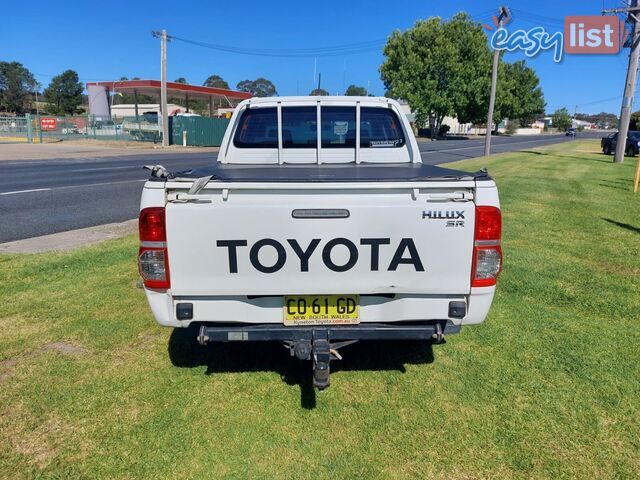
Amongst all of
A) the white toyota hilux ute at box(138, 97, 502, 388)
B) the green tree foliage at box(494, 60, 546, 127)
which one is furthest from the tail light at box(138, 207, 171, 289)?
the green tree foliage at box(494, 60, 546, 127)

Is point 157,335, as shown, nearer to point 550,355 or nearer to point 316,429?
point 316,429

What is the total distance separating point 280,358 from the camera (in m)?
3.90

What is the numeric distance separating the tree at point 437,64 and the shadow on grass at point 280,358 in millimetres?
61440

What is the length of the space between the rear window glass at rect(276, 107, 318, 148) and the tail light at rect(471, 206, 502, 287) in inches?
100

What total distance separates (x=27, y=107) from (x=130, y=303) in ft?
381

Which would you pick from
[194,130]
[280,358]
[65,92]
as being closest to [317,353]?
[280,358]

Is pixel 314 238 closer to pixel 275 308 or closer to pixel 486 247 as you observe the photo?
pixel 275 308

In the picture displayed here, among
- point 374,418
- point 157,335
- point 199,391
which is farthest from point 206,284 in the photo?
point 157,335

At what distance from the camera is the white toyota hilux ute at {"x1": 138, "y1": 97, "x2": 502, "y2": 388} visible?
9.23 feet

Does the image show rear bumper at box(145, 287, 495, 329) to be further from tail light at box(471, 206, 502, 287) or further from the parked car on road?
the parked car on road

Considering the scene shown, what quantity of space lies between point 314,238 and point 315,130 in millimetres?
2467

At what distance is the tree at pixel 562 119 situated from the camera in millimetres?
160500

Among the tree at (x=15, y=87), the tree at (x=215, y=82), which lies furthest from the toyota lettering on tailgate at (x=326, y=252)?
the tree at (x=215, y=82)

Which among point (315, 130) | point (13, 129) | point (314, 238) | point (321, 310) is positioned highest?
point (13, 129)
